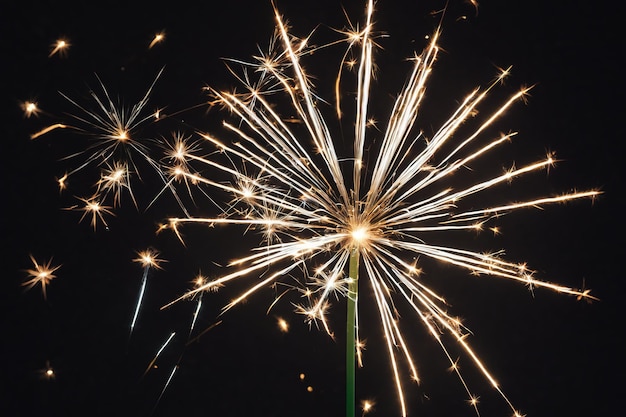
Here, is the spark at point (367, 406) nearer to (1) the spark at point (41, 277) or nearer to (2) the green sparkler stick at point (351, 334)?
(2) the green sparkler stick at point (351, 334)

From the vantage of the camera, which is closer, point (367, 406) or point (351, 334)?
point (351, 334)

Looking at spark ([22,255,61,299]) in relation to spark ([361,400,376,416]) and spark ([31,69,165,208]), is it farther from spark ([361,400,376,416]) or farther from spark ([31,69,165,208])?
spark ([361,400,376,416])

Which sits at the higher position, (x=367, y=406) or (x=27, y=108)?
(x=27, y=108)

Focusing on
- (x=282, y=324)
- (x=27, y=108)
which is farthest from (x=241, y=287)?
(x=27, y=108)

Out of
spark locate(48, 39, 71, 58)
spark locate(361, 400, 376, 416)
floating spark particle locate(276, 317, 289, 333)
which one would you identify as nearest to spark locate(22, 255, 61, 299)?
spark locate(48, 39, 71, 58)

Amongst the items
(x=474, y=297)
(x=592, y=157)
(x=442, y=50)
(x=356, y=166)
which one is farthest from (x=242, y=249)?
(x=592, y=157)

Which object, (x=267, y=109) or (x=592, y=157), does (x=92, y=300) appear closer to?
(x=267, y=109)

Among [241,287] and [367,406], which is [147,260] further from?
[367,406]
